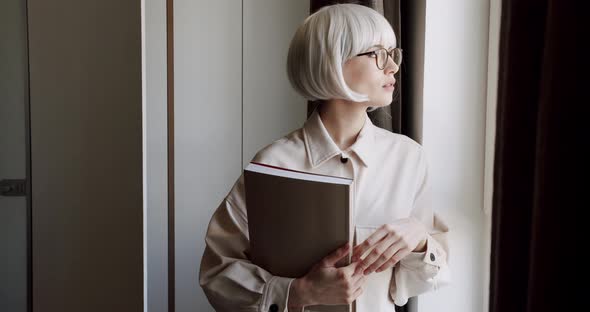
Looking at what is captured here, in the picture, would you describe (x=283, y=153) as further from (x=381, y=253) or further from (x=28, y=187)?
(x=28, y=187)

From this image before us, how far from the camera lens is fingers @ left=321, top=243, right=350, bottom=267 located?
2.65ft

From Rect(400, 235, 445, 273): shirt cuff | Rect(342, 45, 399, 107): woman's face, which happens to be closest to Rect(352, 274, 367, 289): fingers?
Rect(400, 235, 445, 273): shirt cuff

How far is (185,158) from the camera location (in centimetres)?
162

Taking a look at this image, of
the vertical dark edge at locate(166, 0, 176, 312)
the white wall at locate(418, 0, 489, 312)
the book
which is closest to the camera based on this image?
the book

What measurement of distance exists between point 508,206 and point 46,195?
3.77ft

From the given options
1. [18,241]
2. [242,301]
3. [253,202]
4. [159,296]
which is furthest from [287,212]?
[159,296]

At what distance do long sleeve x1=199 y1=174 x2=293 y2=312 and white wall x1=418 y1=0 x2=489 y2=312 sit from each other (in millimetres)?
460

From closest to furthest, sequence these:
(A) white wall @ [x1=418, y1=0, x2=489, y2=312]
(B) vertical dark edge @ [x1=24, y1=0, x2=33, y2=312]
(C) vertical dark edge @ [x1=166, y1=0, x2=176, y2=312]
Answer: (A) white wall @ [x1=418, y1=0, x2=489, y2=312]
(B) vertical dark edge @ [x1=24, y1=0, x2=33, y2=312]
(C) vertical dark edge @ [x1=166, y1=0, x2=176, y2=312]

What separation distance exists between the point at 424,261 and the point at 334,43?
1.37 feet

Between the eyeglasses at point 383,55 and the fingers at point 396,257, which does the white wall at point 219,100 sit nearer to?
the eyeglasses at point 383,55

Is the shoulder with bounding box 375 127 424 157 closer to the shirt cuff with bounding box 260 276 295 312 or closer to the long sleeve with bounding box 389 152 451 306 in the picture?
the long sleeve with bounding box 389 152 451 306

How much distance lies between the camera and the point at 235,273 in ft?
2.89

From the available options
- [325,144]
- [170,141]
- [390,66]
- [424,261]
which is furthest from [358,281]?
[170,141]

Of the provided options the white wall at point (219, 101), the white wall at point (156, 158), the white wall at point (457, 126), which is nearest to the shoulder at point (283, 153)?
the white wall at point (457, 126)
